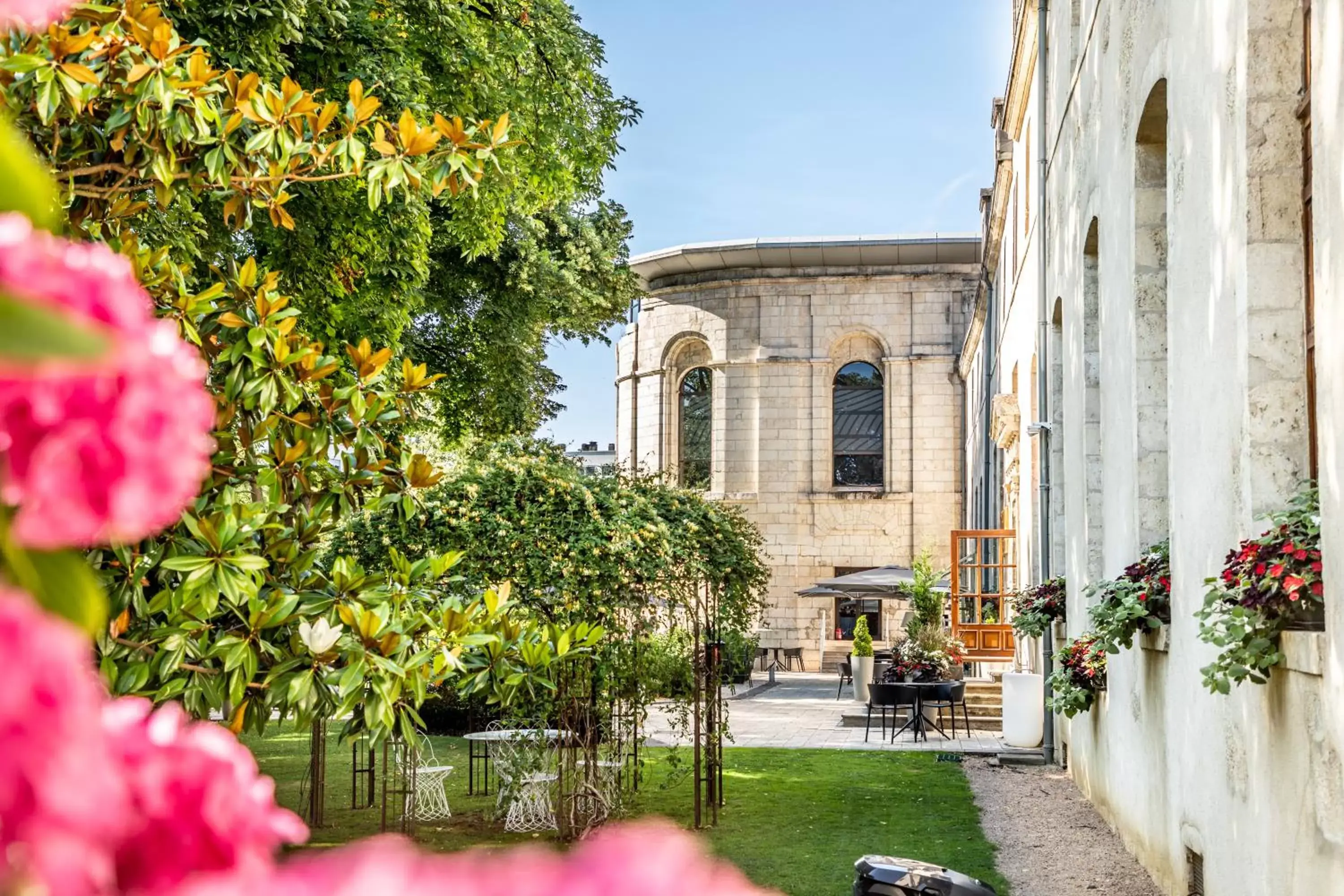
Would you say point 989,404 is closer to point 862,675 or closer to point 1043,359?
point 862,675

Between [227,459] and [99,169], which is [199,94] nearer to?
[99,169]

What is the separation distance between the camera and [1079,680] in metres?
10.5

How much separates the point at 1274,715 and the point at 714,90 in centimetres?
4245

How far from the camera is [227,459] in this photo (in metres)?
3.78

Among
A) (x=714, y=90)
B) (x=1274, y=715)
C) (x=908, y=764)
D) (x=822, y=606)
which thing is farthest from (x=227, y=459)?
(x=714, y=90)

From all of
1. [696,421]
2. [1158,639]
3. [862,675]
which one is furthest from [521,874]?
[696,421]

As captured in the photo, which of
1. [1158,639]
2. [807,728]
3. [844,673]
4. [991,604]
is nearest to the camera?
[1158,639]

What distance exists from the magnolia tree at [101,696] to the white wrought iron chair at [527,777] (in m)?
11.2

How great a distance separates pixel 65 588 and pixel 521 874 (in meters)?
0.23

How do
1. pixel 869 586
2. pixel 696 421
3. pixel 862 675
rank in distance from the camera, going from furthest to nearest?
pixel 696 421 → pixel 869 586 → pixel 862 675

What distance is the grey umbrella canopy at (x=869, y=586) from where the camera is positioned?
29.9m

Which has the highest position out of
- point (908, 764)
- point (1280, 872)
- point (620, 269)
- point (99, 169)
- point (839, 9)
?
point (839, 9)

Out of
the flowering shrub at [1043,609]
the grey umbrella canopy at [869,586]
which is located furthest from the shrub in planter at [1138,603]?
the grey umbrella canopy at [869,586]

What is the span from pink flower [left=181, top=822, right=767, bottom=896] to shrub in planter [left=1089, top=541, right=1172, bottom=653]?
7.85m
